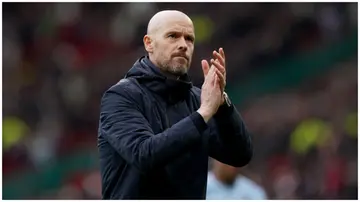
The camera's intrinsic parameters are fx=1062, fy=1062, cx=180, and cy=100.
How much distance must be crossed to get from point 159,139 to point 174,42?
0.49m

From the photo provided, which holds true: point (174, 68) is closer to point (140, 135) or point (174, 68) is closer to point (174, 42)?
point (174, 42)

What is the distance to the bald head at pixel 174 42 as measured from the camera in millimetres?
4359

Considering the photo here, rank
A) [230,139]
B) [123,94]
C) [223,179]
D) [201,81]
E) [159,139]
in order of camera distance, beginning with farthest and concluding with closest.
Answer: [201,81] < [223,179] < [230,139] < [123,94] < [159,139]

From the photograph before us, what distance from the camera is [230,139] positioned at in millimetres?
4441

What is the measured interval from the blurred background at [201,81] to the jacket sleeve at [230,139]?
23.0 ft

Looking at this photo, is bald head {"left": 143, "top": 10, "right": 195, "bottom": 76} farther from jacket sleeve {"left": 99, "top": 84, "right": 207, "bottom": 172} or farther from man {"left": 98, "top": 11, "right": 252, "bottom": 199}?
jacket sleeve {"left": 99, "top": 84, "right": 207, "bottom": 172}

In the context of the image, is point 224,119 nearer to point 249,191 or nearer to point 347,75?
point 249,191

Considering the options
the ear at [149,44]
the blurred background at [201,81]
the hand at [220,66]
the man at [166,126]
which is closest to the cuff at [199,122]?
the man at [166,126]

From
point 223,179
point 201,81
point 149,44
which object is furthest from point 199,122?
point 201,81

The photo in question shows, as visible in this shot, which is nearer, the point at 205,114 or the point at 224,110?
the point at 205,114

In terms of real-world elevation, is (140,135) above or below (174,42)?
below

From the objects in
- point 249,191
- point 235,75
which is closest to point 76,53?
point 235,75

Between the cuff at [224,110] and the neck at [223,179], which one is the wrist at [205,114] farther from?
the neck at [223,179]

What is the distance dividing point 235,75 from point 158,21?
9.91 meters
